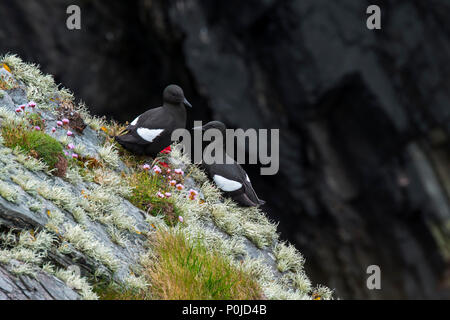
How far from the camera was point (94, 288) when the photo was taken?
5516 mm

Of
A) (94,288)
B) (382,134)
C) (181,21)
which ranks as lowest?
(94,288)

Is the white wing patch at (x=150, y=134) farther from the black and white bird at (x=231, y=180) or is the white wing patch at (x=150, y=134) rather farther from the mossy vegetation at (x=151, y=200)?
the black and white bird at (x=231, y=180)

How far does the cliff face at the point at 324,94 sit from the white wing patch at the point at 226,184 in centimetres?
1648

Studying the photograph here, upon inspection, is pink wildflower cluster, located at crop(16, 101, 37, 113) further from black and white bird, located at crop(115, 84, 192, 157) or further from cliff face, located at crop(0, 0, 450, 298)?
cliff face, located at crop(0, 0, 450, 298)

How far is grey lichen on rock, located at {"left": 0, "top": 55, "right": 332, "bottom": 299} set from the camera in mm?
5273

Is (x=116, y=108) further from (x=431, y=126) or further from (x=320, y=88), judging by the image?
(x=431, y=126)

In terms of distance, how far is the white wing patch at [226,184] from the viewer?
29.8 ft

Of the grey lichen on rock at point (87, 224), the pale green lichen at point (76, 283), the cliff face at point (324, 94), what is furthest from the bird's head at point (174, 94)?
the cliff face at point (324, 94)

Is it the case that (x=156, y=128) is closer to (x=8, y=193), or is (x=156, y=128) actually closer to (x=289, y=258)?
(x=289, y=258)

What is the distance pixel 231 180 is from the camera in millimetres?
9164

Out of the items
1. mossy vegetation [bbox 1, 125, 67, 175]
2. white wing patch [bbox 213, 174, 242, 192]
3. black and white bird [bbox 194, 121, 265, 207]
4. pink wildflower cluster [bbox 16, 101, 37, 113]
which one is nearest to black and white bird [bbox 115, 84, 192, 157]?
black and white bird [bbox 194, 121, 265, 207]

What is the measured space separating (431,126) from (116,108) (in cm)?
1663

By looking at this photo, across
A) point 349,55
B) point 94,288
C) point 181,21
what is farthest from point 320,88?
point 94,288

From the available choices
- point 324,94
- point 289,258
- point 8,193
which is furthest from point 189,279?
point 324,94
